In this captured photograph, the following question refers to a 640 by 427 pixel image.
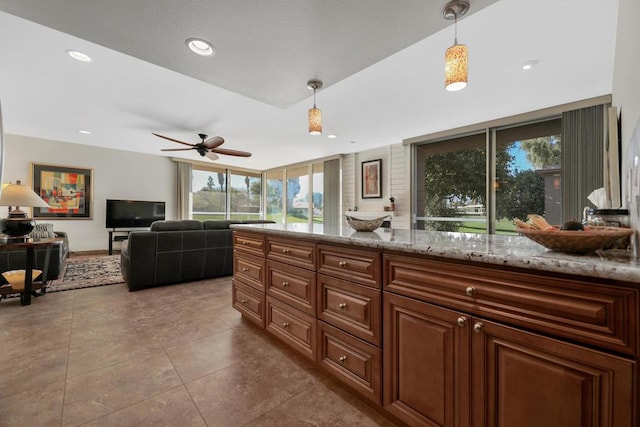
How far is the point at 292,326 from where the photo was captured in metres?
1.84

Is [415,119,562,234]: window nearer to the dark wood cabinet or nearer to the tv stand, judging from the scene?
the dark wood cabinet

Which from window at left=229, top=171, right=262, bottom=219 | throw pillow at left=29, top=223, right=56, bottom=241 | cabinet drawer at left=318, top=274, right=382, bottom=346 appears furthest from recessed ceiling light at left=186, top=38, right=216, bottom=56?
window at left=229, top=171, right=262, bottom=219

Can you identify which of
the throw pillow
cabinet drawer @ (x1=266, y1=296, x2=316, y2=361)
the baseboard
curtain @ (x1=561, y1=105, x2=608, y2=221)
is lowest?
the baseboard

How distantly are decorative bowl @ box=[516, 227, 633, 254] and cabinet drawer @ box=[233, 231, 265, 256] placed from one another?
67.9 inches

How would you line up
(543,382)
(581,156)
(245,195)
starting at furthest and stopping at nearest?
1. (245,195)
2. (581,156)
3. (543,382)

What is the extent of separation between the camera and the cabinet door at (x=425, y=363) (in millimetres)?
1012

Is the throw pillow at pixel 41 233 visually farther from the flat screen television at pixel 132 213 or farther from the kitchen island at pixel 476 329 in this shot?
the kitchen island at pixel 476 329

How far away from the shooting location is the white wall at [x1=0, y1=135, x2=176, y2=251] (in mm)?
5457

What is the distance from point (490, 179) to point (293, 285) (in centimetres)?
408

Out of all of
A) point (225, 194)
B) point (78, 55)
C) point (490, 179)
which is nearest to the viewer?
point (78, 55)

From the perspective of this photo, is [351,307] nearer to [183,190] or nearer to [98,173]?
[183,190]

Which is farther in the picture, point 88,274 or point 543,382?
point 88,274

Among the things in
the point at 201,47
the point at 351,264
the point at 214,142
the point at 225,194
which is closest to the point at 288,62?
the point at 201,47

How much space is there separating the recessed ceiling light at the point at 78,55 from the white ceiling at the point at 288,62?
67mm
